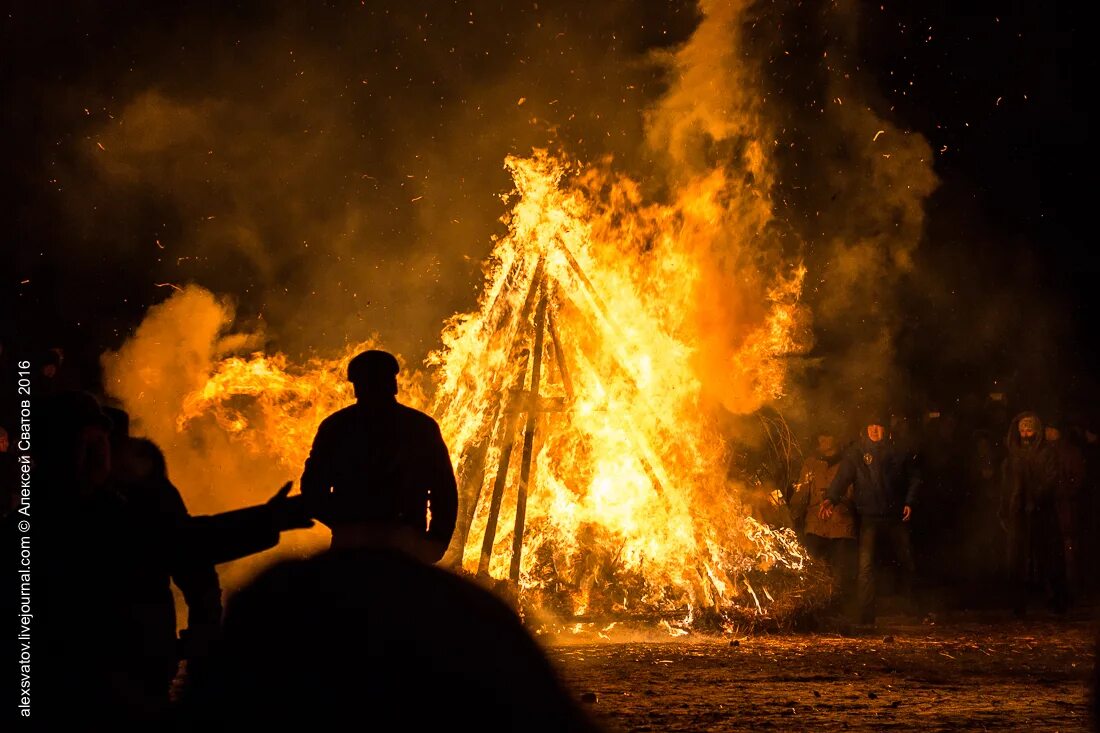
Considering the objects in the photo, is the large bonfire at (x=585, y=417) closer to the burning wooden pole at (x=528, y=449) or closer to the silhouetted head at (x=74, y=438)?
the burning wooden pole at (x=528, y=449)

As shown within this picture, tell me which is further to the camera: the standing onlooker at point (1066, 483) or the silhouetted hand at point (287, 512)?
the standing onlooker at point (1066, 483)

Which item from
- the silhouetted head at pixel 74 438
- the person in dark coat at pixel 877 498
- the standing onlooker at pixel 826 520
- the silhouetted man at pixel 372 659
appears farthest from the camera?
the standing onlooker at pixel 826 520

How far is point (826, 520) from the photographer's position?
11.1 metres

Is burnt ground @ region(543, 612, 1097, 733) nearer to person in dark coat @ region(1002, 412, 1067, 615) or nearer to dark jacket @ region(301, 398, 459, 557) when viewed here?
dark jacket @ region(301, 398, 459, 557)

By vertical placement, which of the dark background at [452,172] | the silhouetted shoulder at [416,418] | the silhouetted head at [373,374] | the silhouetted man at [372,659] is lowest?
the silhouetted man at [372,659]

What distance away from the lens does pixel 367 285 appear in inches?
676

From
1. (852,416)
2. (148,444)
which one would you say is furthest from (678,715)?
(852,416)

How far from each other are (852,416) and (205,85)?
11453mm

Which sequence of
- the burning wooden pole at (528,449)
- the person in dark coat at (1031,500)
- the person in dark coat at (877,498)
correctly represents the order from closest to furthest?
the burning wooden pole at (528,449) < the person in dark coat at (877,498) < the person in dark coat at (1031,500)

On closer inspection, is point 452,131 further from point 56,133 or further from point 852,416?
point 852,416

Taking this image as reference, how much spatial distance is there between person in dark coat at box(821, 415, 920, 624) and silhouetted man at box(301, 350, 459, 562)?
20.4 ft

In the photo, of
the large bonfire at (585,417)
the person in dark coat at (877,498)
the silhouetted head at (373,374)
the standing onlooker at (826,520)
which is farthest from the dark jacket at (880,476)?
the silhouetted head at (373,374)

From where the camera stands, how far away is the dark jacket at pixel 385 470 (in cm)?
496

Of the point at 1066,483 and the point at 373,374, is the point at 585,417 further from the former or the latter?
the point at 1066,483
